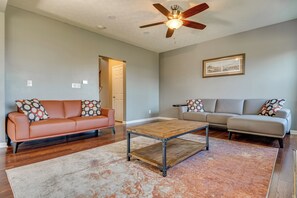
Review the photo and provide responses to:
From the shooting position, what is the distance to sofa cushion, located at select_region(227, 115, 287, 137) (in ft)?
8.93

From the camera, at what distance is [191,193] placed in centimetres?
146

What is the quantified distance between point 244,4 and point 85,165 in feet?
12.7

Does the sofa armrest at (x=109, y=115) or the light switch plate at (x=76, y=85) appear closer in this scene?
the sofa armrest at (x=109, y=115)

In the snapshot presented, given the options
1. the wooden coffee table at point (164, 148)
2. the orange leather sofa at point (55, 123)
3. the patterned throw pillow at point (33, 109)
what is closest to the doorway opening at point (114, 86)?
the orange leather sofa at point (55, 123)

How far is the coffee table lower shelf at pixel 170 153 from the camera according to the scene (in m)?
1.91

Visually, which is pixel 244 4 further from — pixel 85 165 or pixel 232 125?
pixel 85 165

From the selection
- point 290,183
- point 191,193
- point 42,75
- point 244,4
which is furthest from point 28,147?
point 244,4

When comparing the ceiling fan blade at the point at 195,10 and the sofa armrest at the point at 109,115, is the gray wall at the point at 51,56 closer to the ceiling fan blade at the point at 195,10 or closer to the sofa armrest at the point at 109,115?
the sofa armrest at the point at 109,115

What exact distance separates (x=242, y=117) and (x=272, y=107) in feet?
2.75

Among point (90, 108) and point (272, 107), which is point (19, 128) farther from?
point (272, 107)

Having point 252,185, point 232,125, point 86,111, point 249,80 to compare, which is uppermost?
point 249,80

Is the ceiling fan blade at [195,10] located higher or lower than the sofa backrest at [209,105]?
higher

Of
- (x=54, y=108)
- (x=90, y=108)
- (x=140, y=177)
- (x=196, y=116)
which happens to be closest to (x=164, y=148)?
(x=140, y=177)

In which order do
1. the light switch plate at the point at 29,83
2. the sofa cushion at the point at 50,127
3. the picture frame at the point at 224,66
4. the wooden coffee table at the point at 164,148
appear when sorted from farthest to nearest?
the picture frame at the point at 224,66 < the light switch plate at the point at 29,83 < the sofa cushion at the point at 50,127 < the wooden coffee table at the point at 164,148
